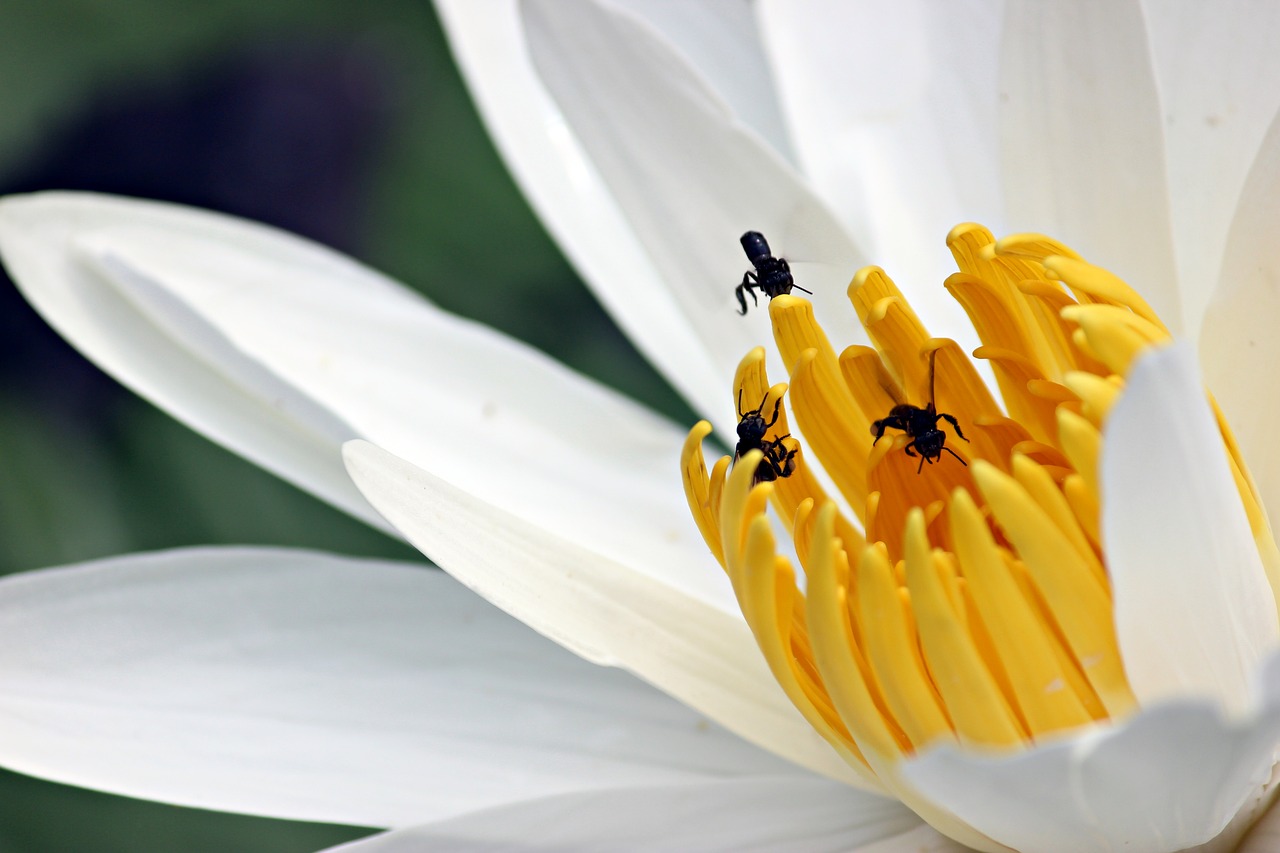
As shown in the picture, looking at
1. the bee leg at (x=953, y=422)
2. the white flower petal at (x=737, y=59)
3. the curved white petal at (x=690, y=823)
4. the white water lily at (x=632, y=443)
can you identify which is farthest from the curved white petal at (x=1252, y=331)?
the white flower petal at (x=737, y=59)

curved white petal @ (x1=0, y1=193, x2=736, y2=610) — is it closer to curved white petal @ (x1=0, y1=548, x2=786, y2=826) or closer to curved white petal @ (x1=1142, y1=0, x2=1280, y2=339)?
curved white petal @ (x1=0, y1=548, x2=786, y2=826)

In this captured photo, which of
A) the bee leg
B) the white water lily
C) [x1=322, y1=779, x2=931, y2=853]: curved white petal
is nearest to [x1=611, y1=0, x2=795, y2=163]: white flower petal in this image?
the white water lily

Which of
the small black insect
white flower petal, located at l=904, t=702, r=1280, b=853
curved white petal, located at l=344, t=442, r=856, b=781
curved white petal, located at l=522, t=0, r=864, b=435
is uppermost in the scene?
curved white petal, located at l=522, t=0, r=864, b=435

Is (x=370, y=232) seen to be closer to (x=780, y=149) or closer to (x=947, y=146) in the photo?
(x=780, y=149)

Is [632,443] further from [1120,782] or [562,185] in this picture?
[1120,782]

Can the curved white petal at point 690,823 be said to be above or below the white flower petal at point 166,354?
below

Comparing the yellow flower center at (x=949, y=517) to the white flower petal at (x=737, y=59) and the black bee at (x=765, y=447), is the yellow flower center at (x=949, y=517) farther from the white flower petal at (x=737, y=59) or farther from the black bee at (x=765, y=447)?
the white flower petal at (x=737, y=59)

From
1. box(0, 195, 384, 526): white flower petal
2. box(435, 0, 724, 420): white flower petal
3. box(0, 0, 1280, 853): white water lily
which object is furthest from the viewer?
box(435, 0, 724, 420): white flower petal
